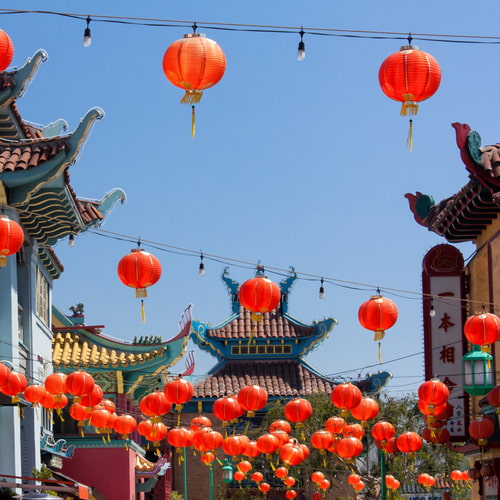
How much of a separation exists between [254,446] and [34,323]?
433 inches

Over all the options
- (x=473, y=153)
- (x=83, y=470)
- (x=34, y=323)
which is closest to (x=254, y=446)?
(x=83, y=470)

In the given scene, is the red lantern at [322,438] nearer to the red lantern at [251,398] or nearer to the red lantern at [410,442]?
the red lantern at [410,442]

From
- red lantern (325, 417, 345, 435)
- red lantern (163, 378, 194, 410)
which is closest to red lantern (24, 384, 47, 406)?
red lantern (163, 378, 194, 410)

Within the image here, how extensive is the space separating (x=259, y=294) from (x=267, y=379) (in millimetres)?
25937

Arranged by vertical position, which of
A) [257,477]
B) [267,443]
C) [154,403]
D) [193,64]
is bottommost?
[257,477]

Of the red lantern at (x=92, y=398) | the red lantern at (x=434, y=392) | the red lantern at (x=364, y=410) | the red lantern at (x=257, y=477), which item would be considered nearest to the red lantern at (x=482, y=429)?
the red lantern at (x=434, y=392)

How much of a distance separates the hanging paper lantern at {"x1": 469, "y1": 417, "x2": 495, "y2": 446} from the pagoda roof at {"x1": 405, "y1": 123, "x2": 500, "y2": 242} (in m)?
4.16

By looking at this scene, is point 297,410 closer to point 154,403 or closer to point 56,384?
point 154,403

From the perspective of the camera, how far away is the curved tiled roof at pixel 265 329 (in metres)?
44.5

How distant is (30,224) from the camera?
22.9m

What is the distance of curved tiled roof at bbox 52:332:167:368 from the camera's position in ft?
105

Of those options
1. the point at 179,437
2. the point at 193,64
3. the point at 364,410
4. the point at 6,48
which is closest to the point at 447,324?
the point at 364,410

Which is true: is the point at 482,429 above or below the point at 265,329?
below

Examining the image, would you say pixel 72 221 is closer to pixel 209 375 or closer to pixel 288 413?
pixel 288 413
